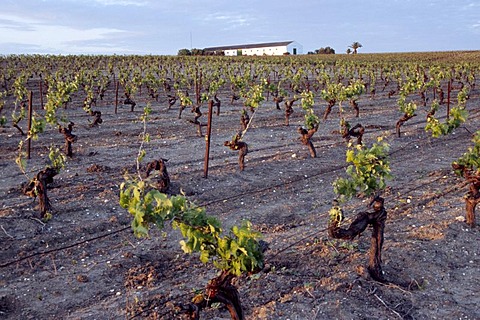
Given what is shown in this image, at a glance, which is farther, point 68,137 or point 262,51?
point 262,51

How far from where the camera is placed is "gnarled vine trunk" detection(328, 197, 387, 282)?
5.93 meters

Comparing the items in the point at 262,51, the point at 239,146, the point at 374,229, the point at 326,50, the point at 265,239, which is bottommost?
the point at 265,239

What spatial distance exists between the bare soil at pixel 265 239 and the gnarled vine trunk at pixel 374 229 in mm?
172

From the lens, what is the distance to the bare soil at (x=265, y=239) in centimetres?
612

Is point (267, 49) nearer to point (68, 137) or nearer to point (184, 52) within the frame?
point (184, 52)

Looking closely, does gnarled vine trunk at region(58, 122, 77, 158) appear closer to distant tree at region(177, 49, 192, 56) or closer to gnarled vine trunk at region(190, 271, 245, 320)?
gnarled vine trunk at region(190, 271, 245, 320)

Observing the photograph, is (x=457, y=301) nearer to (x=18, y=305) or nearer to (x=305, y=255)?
(x=305, y=255)

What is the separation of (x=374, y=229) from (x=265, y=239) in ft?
6.88

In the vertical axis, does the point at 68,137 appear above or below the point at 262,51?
below

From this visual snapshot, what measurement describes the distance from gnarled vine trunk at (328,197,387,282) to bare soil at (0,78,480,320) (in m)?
0.17

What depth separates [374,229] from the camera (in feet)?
21.1

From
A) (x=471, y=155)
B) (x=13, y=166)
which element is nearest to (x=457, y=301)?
(x=471, y=155)

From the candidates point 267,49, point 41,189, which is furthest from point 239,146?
point 267,49

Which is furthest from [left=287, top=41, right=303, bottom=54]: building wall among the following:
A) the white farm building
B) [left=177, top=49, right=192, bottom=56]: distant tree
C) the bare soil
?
the bare soil
